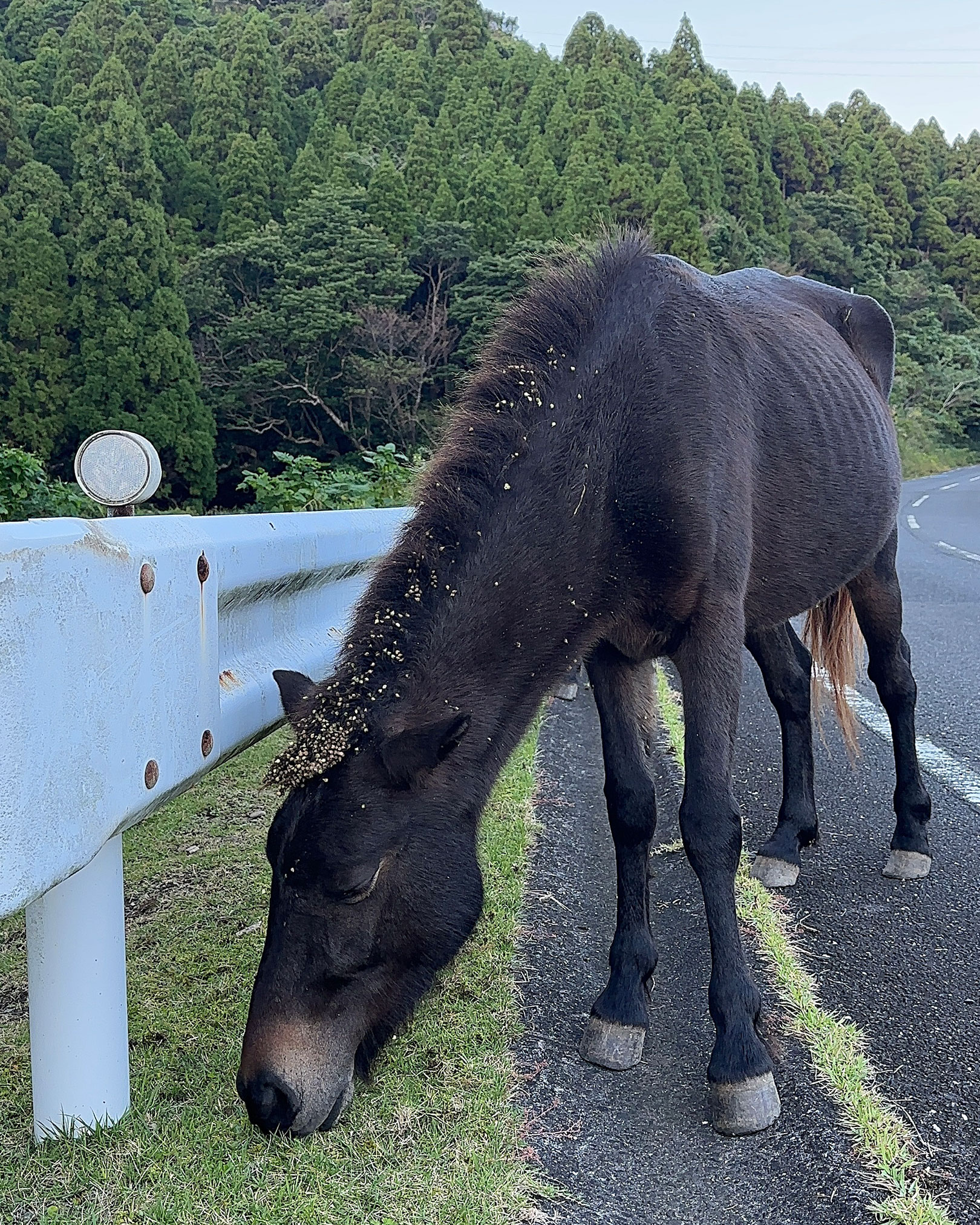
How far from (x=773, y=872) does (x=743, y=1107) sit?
146 cm

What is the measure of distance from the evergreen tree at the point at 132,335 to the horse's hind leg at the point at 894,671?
28.8 metres

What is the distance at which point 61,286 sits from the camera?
34.0 metres

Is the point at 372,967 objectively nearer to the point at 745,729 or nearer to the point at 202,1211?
the point at 202,1211

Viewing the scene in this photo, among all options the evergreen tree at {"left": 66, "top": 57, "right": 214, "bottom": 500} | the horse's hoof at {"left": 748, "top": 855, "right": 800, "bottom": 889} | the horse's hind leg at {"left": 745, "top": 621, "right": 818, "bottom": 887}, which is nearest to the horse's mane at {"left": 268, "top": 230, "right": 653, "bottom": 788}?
the horse's hind leg at {"left": 745, "top": 621, "right": 818, "bottom": 887}

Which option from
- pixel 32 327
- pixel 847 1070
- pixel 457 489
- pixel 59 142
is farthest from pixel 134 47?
pixel 847 1070

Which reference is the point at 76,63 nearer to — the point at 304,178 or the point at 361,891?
the point at 304,178

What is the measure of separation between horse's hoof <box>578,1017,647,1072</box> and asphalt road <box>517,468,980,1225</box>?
0.08 feet

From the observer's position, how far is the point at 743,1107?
2.08m

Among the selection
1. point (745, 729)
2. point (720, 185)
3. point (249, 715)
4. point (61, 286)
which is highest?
point (720, 185)

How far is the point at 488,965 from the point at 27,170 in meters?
41.1

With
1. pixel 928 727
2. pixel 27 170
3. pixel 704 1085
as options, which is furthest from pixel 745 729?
pixel 27 170

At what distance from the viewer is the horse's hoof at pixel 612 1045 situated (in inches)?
91.4

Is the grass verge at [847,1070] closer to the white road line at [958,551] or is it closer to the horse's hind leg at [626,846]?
the horse's hind leg at [626,846]

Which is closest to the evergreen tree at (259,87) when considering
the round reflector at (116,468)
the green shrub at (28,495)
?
the green shrub at (28,495)
